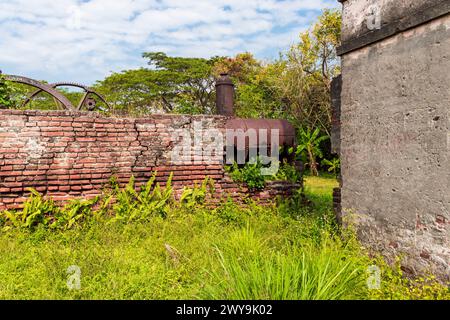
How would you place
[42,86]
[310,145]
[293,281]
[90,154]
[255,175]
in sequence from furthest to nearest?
[310,145] → [42,86] → [255,175] → [90,154] → [293,281]

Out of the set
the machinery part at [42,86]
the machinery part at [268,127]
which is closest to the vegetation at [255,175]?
the machinery part at [268,127]

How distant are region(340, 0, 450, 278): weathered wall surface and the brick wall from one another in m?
2.72

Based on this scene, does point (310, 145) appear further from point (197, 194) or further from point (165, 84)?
point (165, 84)

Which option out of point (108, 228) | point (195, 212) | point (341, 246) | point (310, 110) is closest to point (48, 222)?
point (108, 228)

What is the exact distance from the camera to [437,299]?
10.1ft

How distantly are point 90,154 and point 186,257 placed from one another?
8.58 feet

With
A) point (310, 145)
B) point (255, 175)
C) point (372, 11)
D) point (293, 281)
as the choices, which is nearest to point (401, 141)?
point (372, 11)

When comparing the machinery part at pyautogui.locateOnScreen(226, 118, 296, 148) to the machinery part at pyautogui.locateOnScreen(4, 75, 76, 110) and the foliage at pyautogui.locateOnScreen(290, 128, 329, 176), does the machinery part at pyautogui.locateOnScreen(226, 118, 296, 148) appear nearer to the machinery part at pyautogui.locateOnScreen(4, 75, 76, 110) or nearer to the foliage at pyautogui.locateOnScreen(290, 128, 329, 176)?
the machinery part at pyautogui.locateOnScreen(4, 75, 76, 110)

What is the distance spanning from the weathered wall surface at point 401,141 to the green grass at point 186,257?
0.35 metres

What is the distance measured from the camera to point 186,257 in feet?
13.4

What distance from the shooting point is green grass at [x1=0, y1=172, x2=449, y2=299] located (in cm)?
301

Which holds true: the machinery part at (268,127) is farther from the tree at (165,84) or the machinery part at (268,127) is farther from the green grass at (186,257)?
the tree at (165,84)

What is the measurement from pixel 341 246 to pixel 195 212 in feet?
8.36

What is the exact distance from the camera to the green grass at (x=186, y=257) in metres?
3.01
